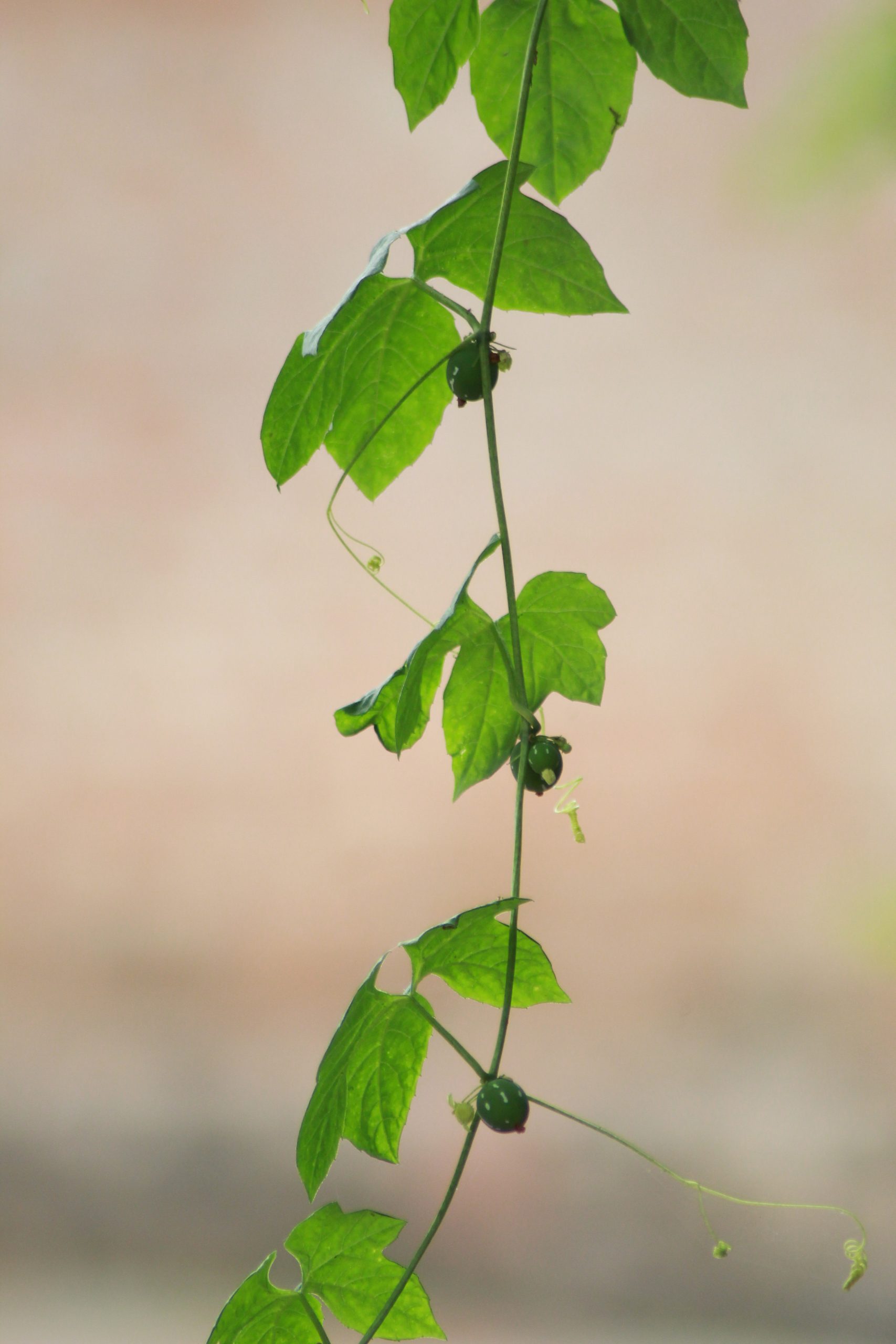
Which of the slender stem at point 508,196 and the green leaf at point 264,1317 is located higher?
the slender stem at point 508,196

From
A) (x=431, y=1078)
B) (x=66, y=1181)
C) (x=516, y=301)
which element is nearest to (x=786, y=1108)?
(x=431, y=1078)

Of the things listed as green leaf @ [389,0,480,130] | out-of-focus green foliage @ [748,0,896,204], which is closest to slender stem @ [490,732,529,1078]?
green leaf @ [389,0,480,130]

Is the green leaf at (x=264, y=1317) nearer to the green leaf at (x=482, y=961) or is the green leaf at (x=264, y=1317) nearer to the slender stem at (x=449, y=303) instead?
the green leaf at (x=482, y=961)

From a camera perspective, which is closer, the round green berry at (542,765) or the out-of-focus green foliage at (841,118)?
the round green berry at (542,765)

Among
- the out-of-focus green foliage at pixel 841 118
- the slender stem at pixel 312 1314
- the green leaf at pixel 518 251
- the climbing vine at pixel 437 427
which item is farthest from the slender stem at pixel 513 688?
the out-of-focus green foliage at pixel 841 118

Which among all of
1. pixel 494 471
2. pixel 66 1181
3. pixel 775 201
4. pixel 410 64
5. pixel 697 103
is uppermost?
pixel 697 103

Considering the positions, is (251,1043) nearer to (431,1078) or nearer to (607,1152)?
(431,1078)

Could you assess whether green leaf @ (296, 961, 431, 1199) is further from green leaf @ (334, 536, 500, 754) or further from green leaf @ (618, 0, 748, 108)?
green leaf @ (618, 0, 748, 108)
